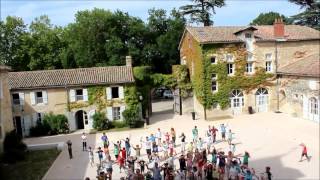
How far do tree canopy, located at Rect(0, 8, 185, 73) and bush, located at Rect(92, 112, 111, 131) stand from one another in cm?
1723

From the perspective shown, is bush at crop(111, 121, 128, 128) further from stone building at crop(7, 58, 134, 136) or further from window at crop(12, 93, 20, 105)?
window at crop(12, 93, 20, 105)

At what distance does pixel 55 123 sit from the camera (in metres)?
33.4

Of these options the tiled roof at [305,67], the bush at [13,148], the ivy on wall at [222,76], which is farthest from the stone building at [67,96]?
the tiled roof at [305,67]

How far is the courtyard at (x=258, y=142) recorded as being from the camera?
19.7 m

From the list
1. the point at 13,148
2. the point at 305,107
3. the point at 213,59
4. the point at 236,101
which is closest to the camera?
the point at 13,148

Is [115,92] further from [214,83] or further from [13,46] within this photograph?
[13,46]

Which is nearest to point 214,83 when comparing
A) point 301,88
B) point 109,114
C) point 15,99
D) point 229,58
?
point 229,58

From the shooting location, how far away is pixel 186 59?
1609 inches

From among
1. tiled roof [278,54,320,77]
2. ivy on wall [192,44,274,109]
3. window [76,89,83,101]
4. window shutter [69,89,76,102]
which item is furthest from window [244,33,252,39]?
window shutter [69,89,76,102]

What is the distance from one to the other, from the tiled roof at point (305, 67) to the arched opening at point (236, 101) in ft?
14.4

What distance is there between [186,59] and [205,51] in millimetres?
6126

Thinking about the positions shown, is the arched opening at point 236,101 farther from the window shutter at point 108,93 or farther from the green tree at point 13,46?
the green tree at point 13,46

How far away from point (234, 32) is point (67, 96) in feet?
55.5

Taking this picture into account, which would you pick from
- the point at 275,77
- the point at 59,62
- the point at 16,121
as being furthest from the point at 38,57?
the point at 275,77
